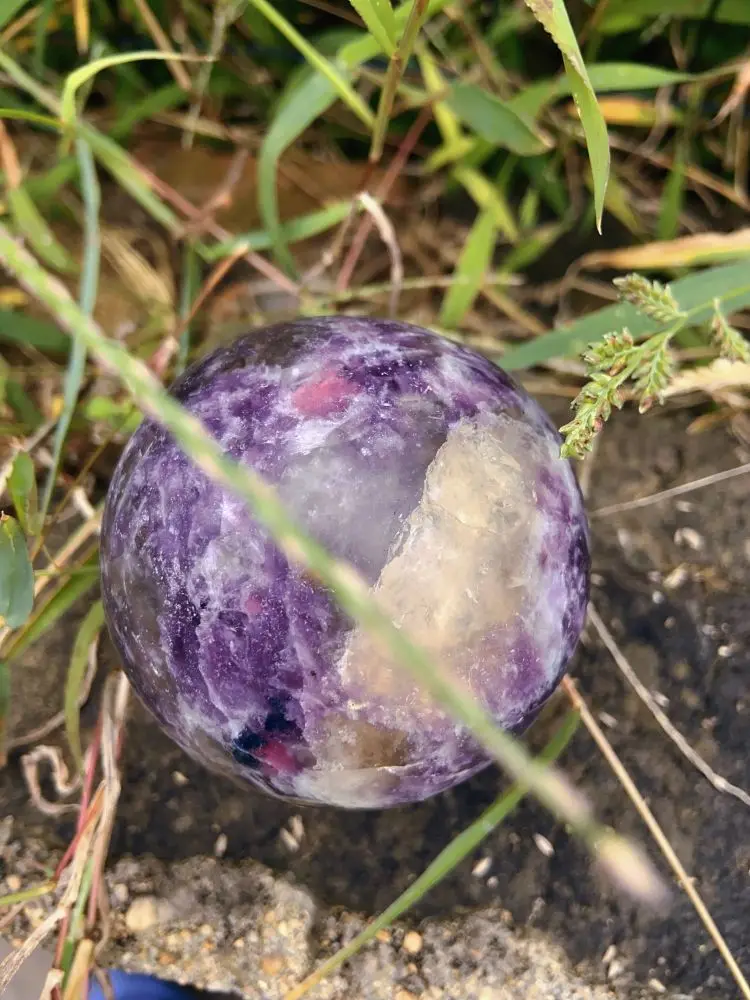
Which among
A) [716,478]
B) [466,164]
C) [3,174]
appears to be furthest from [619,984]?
[3,174]

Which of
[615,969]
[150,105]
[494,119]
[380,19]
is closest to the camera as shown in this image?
[380,19]

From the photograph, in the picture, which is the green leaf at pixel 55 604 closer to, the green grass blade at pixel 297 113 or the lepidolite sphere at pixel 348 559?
the lepidolite sphere at pixel 348 559

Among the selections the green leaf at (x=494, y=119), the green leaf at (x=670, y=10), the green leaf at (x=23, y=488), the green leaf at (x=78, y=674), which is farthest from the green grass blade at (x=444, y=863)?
the green leaf at (x=670, y=10)

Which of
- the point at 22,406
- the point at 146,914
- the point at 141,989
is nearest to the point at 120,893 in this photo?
the point at 146,914

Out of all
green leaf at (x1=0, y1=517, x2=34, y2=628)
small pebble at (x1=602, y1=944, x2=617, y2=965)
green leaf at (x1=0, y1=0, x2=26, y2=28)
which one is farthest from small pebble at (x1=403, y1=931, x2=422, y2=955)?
green leaf at (x1=0, y1=0, x2=26, y2=28)

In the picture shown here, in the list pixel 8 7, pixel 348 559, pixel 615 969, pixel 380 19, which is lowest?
pixel 615 969

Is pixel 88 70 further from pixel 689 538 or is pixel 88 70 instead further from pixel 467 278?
pixel 689 538
